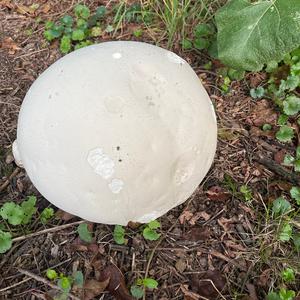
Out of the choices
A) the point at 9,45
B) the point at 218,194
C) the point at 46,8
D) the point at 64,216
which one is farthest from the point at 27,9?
the point at 218,194

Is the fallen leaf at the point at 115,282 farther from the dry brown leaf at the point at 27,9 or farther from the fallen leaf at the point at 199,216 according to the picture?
the dry brown leaf at the point at 27,9

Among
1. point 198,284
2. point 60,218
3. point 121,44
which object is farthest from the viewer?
point 60,218

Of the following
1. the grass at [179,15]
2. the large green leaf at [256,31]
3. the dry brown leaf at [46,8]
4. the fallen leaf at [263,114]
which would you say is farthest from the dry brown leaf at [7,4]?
the fallen leaf at [263,114]

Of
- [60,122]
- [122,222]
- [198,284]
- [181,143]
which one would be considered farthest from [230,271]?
[60,122]

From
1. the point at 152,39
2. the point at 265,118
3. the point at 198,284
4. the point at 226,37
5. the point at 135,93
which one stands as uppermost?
the point at 135,93

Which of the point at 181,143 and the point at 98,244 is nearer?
the point at 181,143

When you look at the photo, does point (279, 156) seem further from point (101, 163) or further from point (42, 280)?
point (42, 280)

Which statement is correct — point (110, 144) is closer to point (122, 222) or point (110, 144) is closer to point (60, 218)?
point (122, 222)

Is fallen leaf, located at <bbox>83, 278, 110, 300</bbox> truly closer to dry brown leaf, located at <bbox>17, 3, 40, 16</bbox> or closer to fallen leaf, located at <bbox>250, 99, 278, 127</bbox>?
fallen leaf, located at <bbox>250, 99, 278, 127</bbox>
